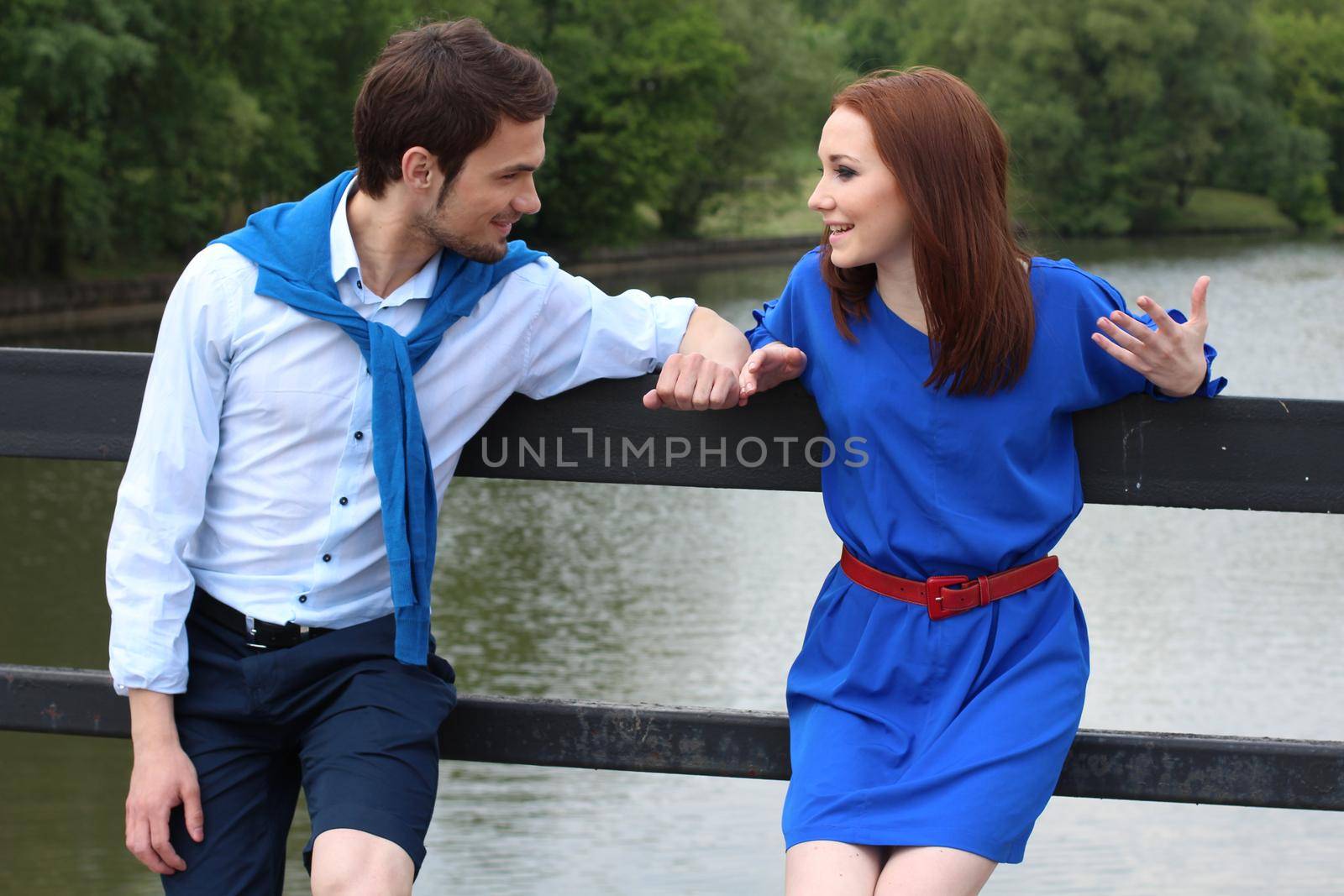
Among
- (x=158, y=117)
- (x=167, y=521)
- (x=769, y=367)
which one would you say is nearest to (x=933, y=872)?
(x=769, y=367)

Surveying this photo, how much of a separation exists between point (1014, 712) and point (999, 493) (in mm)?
283

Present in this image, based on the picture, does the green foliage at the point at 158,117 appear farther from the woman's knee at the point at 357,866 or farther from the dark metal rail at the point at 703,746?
the woman's knee at the point at 357,866

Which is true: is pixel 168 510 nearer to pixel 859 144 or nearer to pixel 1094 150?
pixel 859 144

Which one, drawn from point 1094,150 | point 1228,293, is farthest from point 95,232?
point 1094,150

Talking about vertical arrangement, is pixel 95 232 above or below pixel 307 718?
below

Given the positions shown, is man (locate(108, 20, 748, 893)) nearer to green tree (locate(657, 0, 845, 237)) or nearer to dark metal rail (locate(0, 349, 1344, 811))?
dark metal rail (locate(0, 349, 1344, 811))

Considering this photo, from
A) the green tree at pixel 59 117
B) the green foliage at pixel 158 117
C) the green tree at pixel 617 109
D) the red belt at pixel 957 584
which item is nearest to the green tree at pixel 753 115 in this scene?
the green tree at pixel 617 109

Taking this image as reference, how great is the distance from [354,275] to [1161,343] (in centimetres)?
104

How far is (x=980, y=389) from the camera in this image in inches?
85.4

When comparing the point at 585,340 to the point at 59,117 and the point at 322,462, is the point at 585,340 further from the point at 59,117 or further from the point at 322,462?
the point at 59,117

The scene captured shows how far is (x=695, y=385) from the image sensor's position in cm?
218

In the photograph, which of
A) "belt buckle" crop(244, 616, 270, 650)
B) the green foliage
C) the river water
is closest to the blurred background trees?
the green foliage

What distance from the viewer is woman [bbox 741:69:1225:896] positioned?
211 cm

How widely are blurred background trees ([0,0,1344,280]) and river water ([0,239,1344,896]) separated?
11167 millimetres
